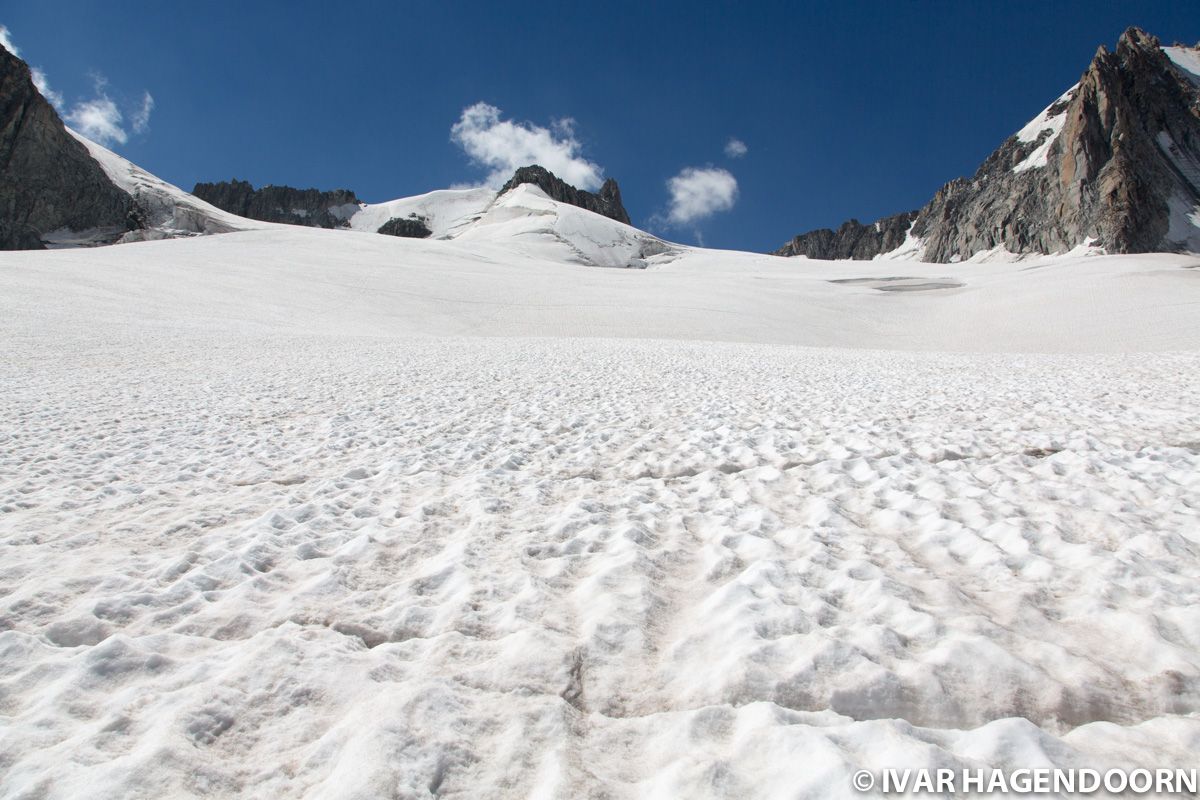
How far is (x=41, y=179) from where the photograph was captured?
241 ft

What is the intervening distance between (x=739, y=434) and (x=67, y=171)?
103 metres

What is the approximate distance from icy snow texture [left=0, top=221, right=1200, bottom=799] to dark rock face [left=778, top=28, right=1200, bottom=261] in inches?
3390

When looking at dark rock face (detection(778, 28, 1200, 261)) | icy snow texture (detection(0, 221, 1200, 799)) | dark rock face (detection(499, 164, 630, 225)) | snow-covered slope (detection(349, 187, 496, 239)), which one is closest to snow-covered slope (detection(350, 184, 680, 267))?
snow-covered slope (detection(349, 187, 496, 239))

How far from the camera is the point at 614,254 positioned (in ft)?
264

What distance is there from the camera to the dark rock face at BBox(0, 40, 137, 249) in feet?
236

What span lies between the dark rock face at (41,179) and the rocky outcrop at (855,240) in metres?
147

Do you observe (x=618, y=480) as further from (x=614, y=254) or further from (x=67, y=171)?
(x=67, y=171)

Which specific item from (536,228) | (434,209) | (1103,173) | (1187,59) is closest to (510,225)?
(536,228)

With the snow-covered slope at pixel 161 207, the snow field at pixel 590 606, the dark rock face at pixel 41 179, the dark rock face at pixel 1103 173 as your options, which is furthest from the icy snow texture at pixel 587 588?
the dark rock face at pixel 41 179

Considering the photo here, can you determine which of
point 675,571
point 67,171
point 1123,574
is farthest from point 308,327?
point 67,171

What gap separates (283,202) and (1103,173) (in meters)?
162

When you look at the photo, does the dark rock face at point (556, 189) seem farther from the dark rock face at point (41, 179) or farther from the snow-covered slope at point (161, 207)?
the dark rock face at point (41, 179)

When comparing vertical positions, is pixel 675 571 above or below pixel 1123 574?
below

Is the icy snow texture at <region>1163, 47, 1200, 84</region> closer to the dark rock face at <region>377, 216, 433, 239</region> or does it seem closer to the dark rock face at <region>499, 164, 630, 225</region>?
the dark rock face at <region>499, 164, 630, 225</region>
